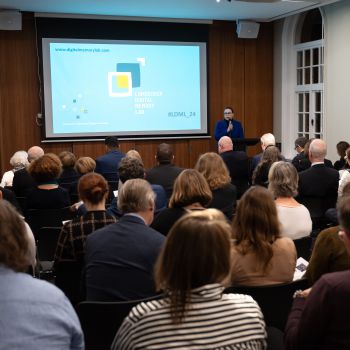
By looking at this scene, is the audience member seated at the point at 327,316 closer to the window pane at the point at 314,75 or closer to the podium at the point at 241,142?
the podium at the point at 241,142

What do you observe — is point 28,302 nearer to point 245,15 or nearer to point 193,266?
point 193,266

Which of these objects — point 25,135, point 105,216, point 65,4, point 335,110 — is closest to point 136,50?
point 65,4

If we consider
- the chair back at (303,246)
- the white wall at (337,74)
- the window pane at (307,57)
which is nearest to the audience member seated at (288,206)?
the chair back at (303,246)

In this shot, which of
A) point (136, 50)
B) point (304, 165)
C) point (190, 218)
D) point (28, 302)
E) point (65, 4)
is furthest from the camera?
point (136, 50)

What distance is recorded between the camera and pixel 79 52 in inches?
344

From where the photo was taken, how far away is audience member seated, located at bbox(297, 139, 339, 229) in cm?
466

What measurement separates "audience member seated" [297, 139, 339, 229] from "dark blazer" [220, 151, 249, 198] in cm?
144

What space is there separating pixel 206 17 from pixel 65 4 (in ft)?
8.93

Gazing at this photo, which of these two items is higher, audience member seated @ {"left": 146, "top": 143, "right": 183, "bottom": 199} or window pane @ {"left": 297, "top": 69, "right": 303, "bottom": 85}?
window pane @ {"left": 297, "top": 69, "right": 303, "bottom": 85}

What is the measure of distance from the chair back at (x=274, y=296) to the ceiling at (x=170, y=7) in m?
6.29

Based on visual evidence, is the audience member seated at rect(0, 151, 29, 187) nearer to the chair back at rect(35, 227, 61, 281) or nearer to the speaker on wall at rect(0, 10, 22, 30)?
the chair back at rect(35, 227, 61, 281)

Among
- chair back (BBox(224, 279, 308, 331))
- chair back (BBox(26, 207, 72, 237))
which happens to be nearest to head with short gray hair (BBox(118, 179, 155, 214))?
chair back (BBox(224, 279, 308, 331))

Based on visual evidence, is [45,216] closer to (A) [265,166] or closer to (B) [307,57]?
(A) [265,166]

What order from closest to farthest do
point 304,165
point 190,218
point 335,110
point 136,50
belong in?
1. point 190,218
2. point 304,165
3. point 335,110
4. point 136,50
